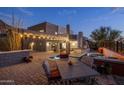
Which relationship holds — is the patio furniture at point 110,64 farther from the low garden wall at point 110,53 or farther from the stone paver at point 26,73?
the stone paver at point 26,73

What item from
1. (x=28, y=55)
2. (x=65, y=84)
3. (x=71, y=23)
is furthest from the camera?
(x=28, y=55)

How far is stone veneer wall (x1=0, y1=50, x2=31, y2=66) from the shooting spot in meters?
3.52

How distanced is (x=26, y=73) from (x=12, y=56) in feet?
A: 1.76

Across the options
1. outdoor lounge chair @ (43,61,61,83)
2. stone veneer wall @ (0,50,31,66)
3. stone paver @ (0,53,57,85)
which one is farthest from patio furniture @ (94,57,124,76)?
stone veneer wall @ (0,50,31,66)

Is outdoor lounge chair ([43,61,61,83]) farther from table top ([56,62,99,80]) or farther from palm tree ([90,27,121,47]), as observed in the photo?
palm tree ([90,27,121,47])

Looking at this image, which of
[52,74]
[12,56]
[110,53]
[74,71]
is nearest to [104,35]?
[110,53]

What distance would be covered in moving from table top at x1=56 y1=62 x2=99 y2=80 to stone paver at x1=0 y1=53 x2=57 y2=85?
397mm

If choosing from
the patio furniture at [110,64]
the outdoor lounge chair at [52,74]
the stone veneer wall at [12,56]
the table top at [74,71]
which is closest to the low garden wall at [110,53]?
the patio furniture at [110,64]

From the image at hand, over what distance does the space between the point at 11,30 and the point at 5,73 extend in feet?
2.67

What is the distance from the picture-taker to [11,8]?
3.24 meters

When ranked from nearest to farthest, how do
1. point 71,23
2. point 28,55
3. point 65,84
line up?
point 65,84, point 71,23, point 28,55
